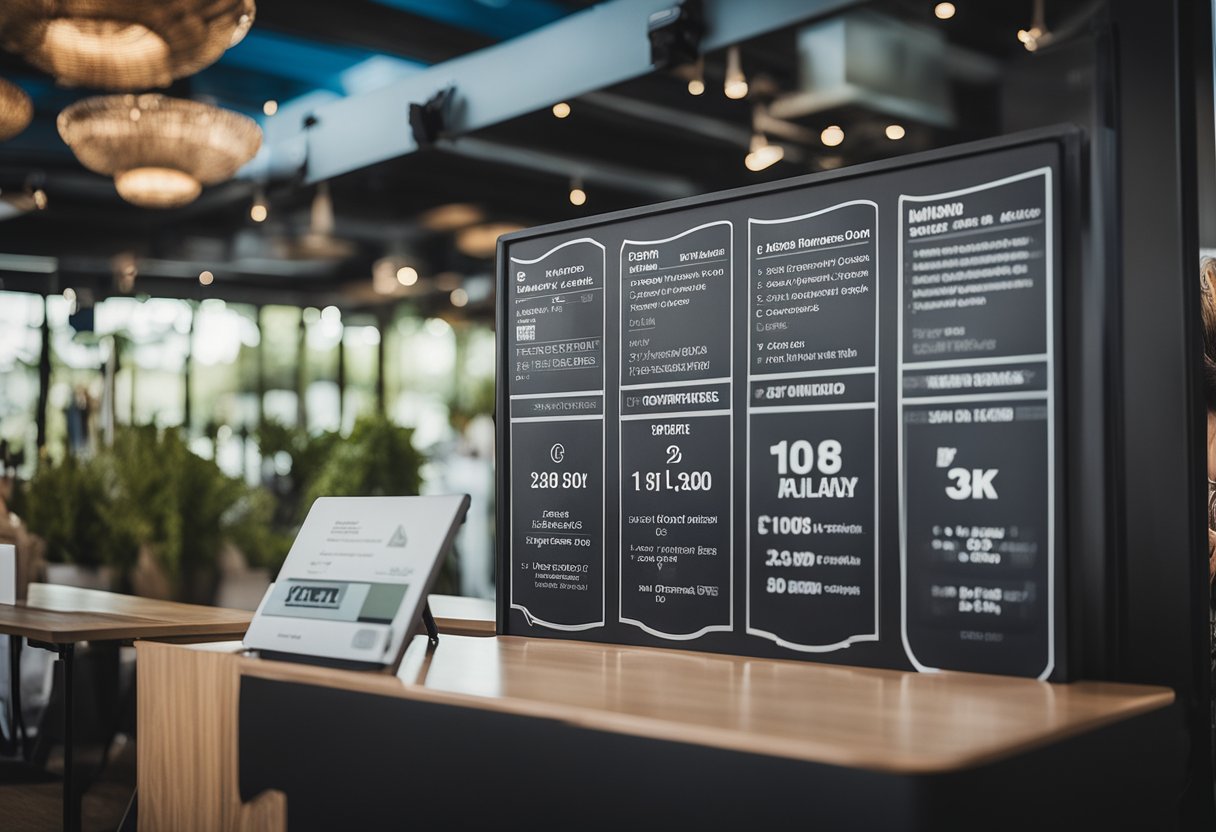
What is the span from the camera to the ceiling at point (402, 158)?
19.2 feet

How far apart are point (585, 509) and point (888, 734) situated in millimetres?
780

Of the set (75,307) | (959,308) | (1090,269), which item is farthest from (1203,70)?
(75,307)

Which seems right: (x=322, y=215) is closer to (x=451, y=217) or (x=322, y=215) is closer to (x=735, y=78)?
(x=451, y=217)

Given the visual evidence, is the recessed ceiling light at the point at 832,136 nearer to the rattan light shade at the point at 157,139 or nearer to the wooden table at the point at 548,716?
the rattan light shade at the point at 157,139

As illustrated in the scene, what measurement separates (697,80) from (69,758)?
4726 millimetres

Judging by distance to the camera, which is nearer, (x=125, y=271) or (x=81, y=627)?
(x=81, y=627)

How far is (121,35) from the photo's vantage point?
369 centimetres

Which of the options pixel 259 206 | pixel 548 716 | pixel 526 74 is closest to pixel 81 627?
pixel 548 716

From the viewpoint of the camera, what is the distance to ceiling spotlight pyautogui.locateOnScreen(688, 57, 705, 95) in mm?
5639

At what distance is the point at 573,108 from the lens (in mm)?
6074

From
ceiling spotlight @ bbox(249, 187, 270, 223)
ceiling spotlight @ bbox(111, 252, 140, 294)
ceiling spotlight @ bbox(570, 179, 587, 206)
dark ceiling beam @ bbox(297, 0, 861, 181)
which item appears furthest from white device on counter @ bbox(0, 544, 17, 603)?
ceiling spotlight @ bbox(111, 252, 140, 294)

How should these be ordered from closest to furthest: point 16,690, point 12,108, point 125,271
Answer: point 16,690 → point 12,108 → point 125,271

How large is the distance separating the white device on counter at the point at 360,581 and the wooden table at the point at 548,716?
45 mm

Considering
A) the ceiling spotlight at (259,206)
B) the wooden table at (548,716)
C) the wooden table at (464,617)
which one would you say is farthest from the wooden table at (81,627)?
the ceiling spotlight at (259,206)
